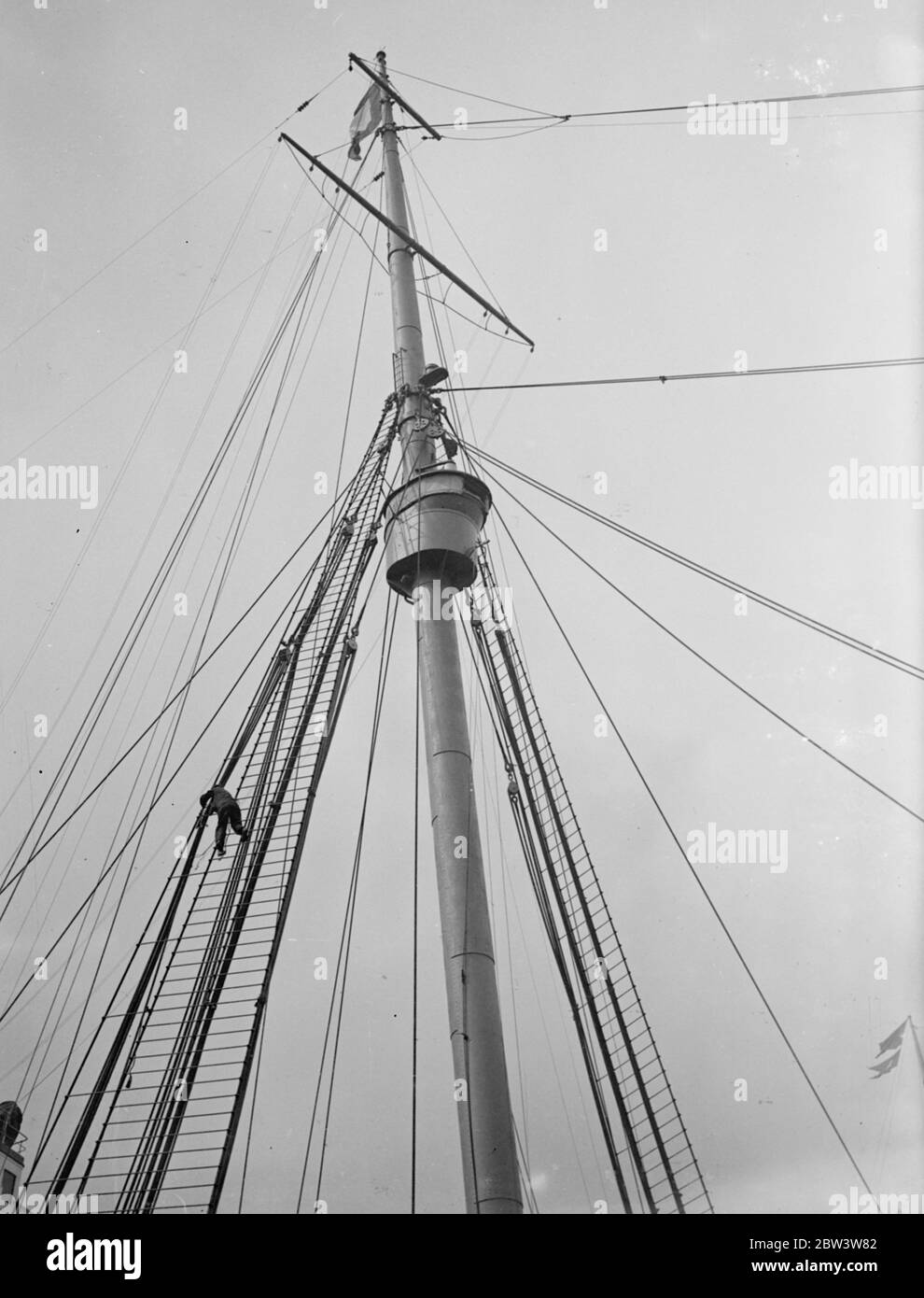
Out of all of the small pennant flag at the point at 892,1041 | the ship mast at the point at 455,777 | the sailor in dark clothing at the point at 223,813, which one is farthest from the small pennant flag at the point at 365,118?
the small pennant flag at the point at 892,1041

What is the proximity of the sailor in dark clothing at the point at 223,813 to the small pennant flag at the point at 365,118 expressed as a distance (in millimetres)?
10529

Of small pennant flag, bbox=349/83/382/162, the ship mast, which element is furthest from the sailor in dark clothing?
small pennant flag, bbox=349/83/382/162

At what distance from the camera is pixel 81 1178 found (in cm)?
716

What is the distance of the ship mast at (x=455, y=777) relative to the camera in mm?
7199

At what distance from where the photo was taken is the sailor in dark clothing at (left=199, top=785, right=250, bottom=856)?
9195 mm

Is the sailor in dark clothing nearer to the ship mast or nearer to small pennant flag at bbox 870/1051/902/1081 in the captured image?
the ship mast

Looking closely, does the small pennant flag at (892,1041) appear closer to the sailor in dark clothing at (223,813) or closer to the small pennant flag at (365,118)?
the sailor in dark clothing at (223,813)

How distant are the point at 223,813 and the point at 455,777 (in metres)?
2.24

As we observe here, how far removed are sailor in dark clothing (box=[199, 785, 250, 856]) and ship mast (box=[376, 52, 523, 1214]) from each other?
1.85 metres

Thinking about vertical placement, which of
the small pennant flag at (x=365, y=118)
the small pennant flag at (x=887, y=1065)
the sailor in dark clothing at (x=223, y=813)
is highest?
the small pennant flag at (x=365, y=118)

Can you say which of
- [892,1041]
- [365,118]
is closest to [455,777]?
[892,1041]

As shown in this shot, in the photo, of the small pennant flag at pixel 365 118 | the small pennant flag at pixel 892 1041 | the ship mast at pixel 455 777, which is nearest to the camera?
the ship mast at pixel 455 777
